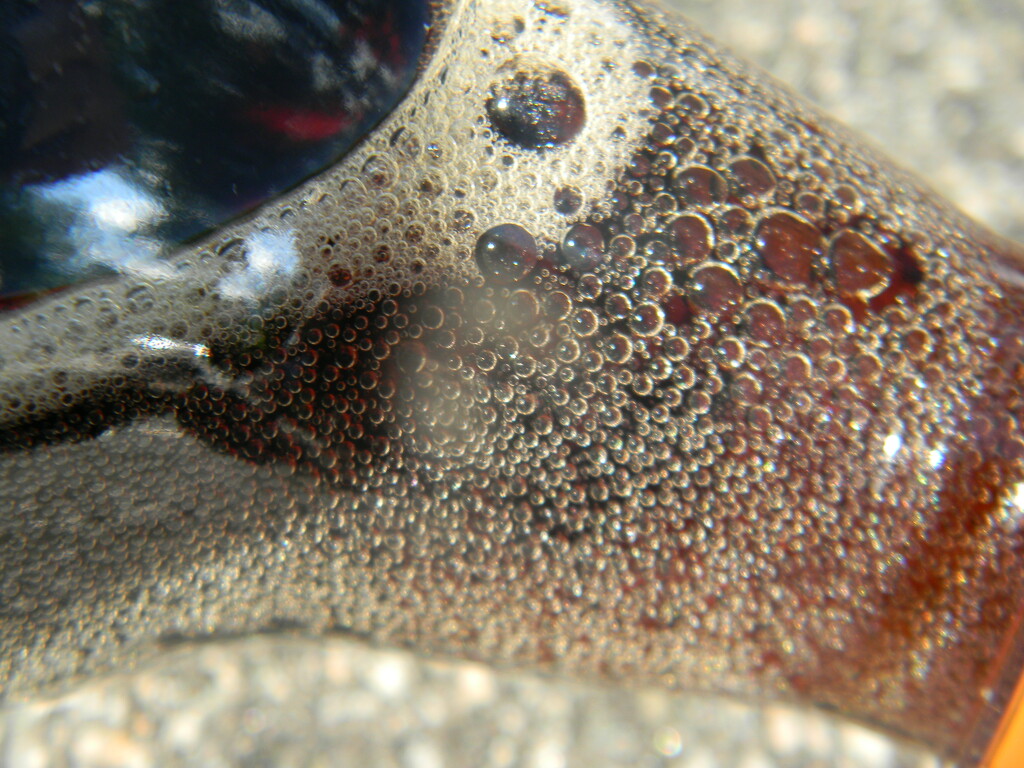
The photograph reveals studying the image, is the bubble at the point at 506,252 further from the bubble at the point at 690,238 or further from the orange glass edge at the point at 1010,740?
the orange glass edge at the point at 1010,740

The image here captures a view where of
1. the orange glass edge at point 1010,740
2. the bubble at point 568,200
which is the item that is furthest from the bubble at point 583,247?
the orange glass edge at point 1010,740

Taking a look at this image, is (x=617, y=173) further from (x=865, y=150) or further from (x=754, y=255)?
(x=865, y=150)

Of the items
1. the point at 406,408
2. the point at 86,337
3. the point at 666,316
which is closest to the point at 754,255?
the point at 666,316

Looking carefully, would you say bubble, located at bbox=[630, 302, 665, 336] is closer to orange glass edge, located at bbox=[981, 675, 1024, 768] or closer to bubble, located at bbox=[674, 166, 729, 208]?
bubble, located at bbox=[674, 166, 729, 208]

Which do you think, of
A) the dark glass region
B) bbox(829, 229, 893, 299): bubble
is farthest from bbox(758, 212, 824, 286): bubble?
the dark glass region

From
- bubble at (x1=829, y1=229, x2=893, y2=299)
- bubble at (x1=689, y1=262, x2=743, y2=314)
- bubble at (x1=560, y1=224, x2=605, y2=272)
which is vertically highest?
bubble at (x1=829, y1=229, x2=893, y2=299)

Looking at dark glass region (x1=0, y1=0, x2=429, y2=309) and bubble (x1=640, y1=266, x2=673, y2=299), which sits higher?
bubble (x1=640, y1=266, x2=673, y2=299)
